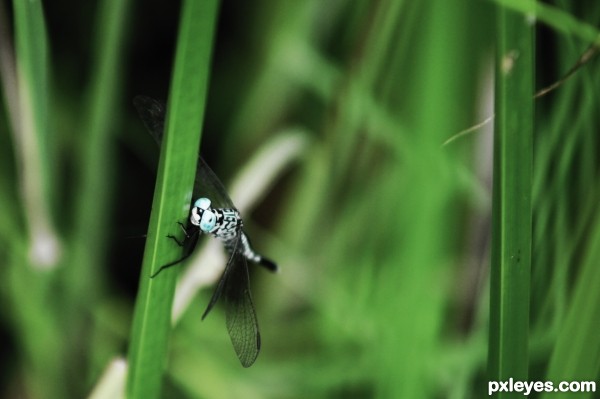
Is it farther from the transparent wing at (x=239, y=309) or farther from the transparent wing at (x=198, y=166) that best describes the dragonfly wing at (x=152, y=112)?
the transparent wing at (x=239, y=309)

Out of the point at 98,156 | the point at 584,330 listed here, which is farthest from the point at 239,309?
the point at 584,330

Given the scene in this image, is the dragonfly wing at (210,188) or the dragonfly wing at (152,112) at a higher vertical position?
the dragonfly wing at (152,112)

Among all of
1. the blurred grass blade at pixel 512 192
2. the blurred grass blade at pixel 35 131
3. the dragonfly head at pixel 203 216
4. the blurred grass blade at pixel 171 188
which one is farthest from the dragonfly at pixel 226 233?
the blurred grass blade at pixel 512 192

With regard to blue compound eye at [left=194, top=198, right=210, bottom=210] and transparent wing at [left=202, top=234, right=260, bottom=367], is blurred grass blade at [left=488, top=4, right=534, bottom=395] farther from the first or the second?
blue compound eye at [left=194, top=198, right=210, bottom=210]

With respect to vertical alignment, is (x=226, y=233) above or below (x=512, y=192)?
above

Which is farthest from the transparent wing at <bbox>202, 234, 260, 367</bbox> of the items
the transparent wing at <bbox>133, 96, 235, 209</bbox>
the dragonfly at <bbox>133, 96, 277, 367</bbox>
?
the transparent wing at <bbox>133, 96, 235, 209</bbox>

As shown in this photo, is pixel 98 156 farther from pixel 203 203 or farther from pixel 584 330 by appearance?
pixel 584 330

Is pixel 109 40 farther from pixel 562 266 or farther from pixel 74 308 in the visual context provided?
pixel 562 266

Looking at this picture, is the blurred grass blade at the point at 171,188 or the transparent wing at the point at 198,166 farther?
the transparent wing at the point at 198,166
